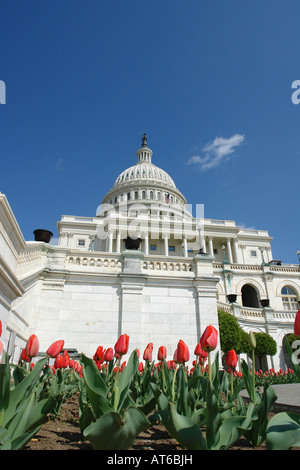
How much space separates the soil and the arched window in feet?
142

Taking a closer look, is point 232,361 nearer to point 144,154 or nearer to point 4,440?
point 4,440

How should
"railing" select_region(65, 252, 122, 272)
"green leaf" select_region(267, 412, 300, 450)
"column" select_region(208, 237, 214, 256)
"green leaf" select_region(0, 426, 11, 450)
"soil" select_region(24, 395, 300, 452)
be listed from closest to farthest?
"green leaf" select_region(0, 426, 11, 450) < "green leaf" select_region(267, 412, 300, 450) < "soil" select_region(24, 395, 300, 452) < "railing" select_region(65, 252, 122, 272) < "column" select_region(208, 237, 214, 256)

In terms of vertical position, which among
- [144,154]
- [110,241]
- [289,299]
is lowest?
[289,299]

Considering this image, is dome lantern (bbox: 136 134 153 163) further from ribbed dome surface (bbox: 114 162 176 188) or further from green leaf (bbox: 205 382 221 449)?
green leaf (bbox: 205 382 221 449)

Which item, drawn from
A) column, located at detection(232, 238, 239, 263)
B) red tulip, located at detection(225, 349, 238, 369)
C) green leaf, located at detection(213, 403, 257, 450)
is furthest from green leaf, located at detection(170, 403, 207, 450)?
column, located at detection(232, 238, 239, 263)

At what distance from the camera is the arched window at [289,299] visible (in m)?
41.7

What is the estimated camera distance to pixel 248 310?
84.8ft

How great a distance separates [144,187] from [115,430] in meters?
86.3

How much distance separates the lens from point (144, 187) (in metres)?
86.8

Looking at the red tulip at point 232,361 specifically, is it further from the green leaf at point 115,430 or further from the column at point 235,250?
the column at point 235,250

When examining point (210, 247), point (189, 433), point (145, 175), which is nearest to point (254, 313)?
point (189, 433)

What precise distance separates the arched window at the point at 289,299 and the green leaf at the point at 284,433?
143 feet

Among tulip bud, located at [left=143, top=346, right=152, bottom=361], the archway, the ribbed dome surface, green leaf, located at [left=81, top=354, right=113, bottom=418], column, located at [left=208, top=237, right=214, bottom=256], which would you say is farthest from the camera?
the ribbed dome surface

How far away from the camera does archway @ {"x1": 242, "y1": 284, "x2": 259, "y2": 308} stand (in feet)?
141
